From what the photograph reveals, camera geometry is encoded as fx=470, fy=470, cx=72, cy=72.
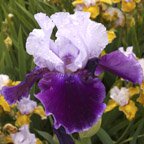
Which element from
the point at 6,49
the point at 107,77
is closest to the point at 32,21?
the point at 6,49

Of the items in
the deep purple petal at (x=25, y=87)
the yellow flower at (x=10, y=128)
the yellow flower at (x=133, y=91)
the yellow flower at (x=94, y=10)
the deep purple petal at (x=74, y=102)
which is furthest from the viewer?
the yellow flower at (x=94, y=10)

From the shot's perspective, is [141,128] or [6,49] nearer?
[141,128]

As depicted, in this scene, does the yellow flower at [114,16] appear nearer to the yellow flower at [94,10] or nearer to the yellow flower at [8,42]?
the yellow flower at [94,10]

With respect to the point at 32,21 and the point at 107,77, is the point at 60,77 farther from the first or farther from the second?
the point at 32,21

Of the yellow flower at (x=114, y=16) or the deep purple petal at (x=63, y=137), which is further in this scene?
the yellow flower at (x=114, y=16)

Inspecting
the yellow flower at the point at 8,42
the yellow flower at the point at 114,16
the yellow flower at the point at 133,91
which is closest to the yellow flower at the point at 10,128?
the yellow flower at the point at 133,91

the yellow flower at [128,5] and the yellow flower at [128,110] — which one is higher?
the yellow flower at [128,5]

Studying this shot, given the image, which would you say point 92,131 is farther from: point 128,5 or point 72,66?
point 128,5
